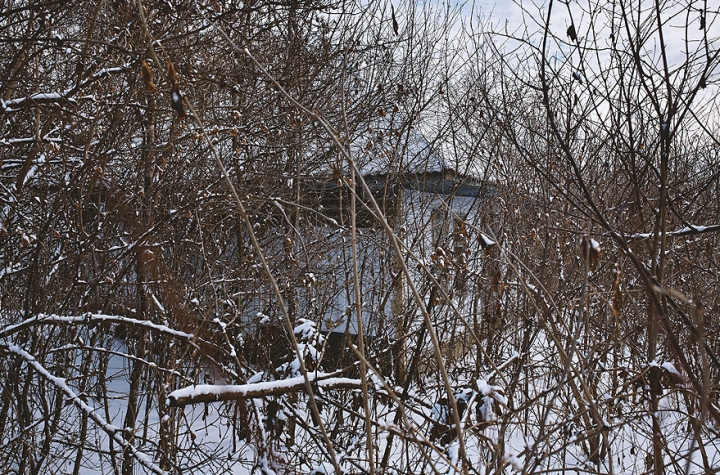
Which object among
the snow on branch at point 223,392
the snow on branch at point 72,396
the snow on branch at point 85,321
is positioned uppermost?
the snow on branch at point 223,392

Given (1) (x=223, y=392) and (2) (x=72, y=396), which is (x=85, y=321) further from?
(1) (x=223, y=392)

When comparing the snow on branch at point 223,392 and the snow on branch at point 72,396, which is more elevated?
the snow on branch at point 223,392

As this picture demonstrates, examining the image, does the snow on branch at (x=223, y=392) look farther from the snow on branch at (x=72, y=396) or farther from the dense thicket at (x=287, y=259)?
the snow on branch at (x=72, y=396)

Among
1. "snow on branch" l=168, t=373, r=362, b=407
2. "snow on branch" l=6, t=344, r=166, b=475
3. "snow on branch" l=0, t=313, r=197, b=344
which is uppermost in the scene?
"snow on branch" l=168, t=373, r=362, b=407

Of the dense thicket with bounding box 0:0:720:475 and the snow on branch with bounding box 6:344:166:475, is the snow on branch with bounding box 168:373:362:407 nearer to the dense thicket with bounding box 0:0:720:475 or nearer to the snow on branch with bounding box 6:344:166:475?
the dense thicket with bounding box 0:0:720:475

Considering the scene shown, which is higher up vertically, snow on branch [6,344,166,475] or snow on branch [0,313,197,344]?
snow on branch [0,313,197,344]

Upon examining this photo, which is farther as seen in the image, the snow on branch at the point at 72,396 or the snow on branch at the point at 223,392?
the snow on branch at the point at 72,396

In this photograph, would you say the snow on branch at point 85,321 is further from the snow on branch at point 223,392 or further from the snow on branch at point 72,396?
the snow on branch at point 223,392

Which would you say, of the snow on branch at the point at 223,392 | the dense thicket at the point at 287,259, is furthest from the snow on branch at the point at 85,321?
the snow on branch at the point at 223,392

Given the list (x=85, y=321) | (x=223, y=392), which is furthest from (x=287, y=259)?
(x=223, y=392)

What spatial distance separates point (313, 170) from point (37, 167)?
3646 mm

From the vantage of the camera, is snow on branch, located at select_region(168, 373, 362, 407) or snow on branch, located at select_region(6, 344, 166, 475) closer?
snow on branch, located at select_region(168, 373, 362, 407)

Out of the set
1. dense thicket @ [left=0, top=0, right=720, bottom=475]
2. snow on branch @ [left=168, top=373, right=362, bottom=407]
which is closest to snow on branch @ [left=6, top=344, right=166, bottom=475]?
dense thicket @ [left=0, top=0, right=720, bottom=475]

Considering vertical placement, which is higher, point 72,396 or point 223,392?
point 223,392
